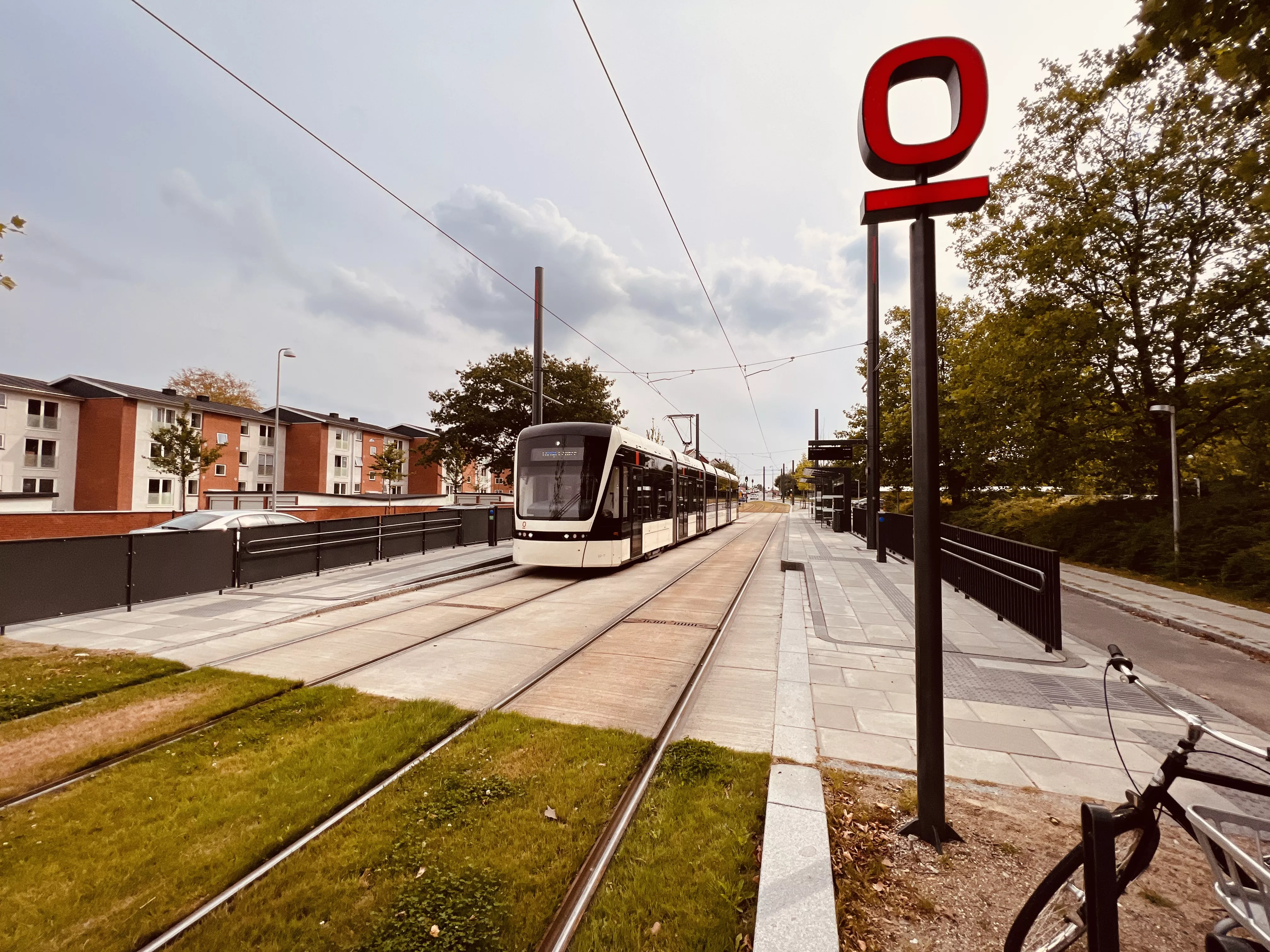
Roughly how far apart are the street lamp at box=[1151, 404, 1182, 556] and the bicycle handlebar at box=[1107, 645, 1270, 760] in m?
14.5

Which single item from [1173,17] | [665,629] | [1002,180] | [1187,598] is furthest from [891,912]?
[1002,180]

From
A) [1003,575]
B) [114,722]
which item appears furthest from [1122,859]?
[1003,575]

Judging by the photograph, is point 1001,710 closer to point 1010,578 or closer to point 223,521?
point 1010,578

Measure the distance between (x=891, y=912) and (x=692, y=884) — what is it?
0.87 m

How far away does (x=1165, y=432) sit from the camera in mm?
14484

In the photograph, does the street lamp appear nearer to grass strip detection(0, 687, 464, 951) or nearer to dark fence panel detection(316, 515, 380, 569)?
grass strip detection(0, 687, 464, 951)

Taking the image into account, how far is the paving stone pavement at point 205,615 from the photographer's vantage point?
684 cm

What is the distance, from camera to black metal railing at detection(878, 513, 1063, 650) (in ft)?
21.8

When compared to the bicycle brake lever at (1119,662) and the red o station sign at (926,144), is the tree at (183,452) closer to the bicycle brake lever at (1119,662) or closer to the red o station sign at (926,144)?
the red o station sign at (926,144)

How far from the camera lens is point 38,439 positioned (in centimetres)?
3584

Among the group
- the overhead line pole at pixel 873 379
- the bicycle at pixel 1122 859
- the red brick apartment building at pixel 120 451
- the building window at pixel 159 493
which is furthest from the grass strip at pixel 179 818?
the building window at pixel 159 493

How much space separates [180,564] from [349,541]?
13.1 ft

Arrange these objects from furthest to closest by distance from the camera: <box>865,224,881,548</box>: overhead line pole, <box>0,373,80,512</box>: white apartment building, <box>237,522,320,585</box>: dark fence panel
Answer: <box>0,373,80,512</box>: white apartment building → <box>865,224,881,548</box>: overhead line pole → <box>237,522,320,585</box>: dark fence panel

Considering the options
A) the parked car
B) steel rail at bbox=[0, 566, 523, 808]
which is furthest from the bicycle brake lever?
the parked car
